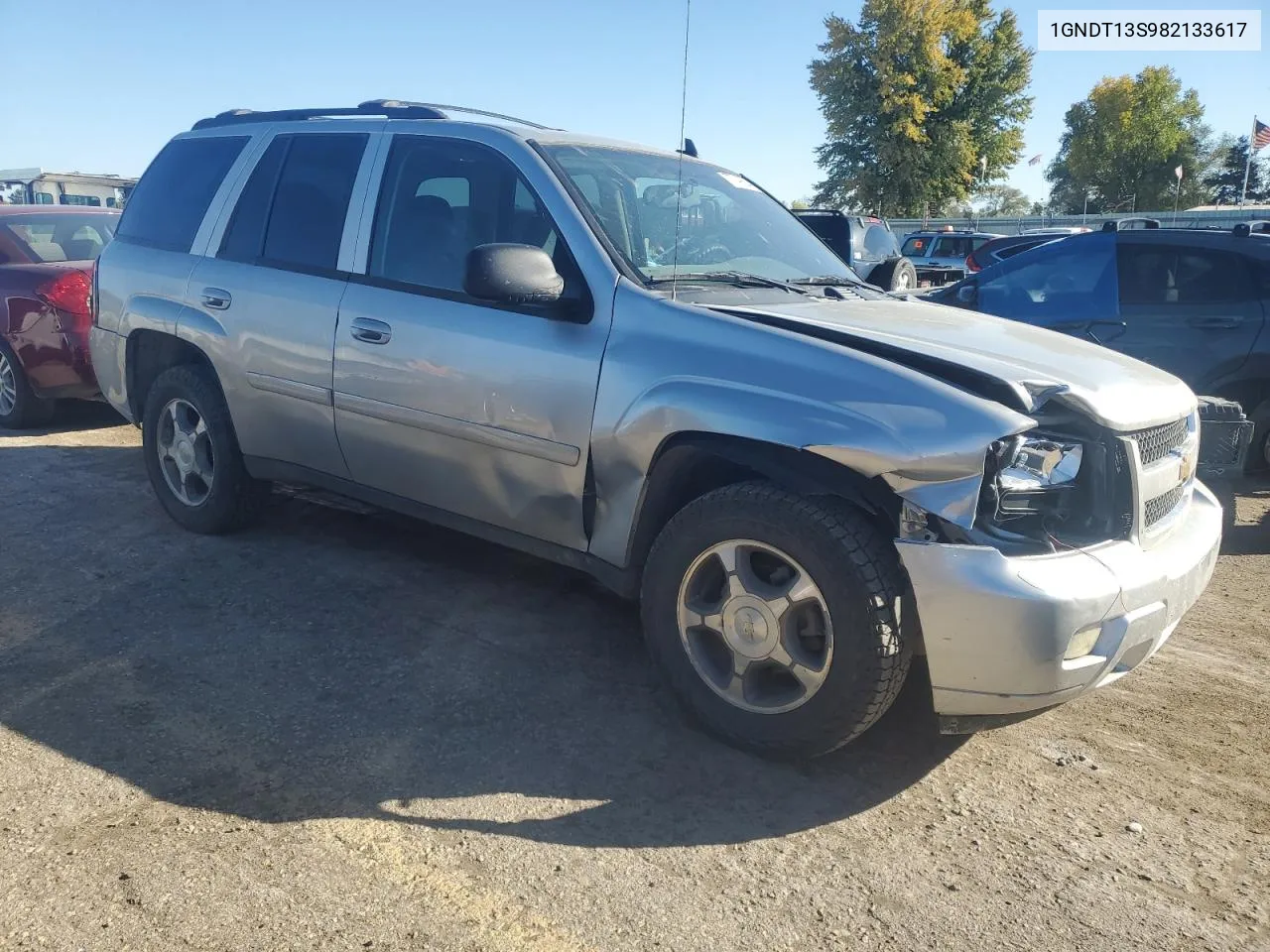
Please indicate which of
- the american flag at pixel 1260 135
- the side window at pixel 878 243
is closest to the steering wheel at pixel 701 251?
the side window at pixel 878 243

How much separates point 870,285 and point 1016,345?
1151 millimetres

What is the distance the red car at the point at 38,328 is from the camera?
7.27 metres

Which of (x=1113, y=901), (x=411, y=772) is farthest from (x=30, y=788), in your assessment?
(x=1113, y=901)

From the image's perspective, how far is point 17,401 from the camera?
7453mm

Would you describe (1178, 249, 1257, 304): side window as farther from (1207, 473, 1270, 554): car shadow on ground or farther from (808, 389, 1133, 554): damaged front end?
(808, 389, 1133, 554): damaged front end

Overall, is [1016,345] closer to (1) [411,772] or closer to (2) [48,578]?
(1) [411,772]

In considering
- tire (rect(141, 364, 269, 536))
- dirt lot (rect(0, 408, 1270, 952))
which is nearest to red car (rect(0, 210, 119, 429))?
tire (rect(141, 364, 269, 536))

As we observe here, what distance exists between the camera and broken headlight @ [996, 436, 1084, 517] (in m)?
2.77

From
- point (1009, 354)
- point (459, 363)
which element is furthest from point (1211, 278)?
point (459, 363)

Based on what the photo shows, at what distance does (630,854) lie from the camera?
104 inches

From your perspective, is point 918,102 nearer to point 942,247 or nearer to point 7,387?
point 942,247

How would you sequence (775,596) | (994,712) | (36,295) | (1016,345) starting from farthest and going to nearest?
(36,295) → (1016,345) → (775,596) → (994,712)

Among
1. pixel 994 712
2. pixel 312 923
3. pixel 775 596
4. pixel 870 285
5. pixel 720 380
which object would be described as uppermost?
pixel 870 285

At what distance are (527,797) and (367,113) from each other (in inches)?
124
